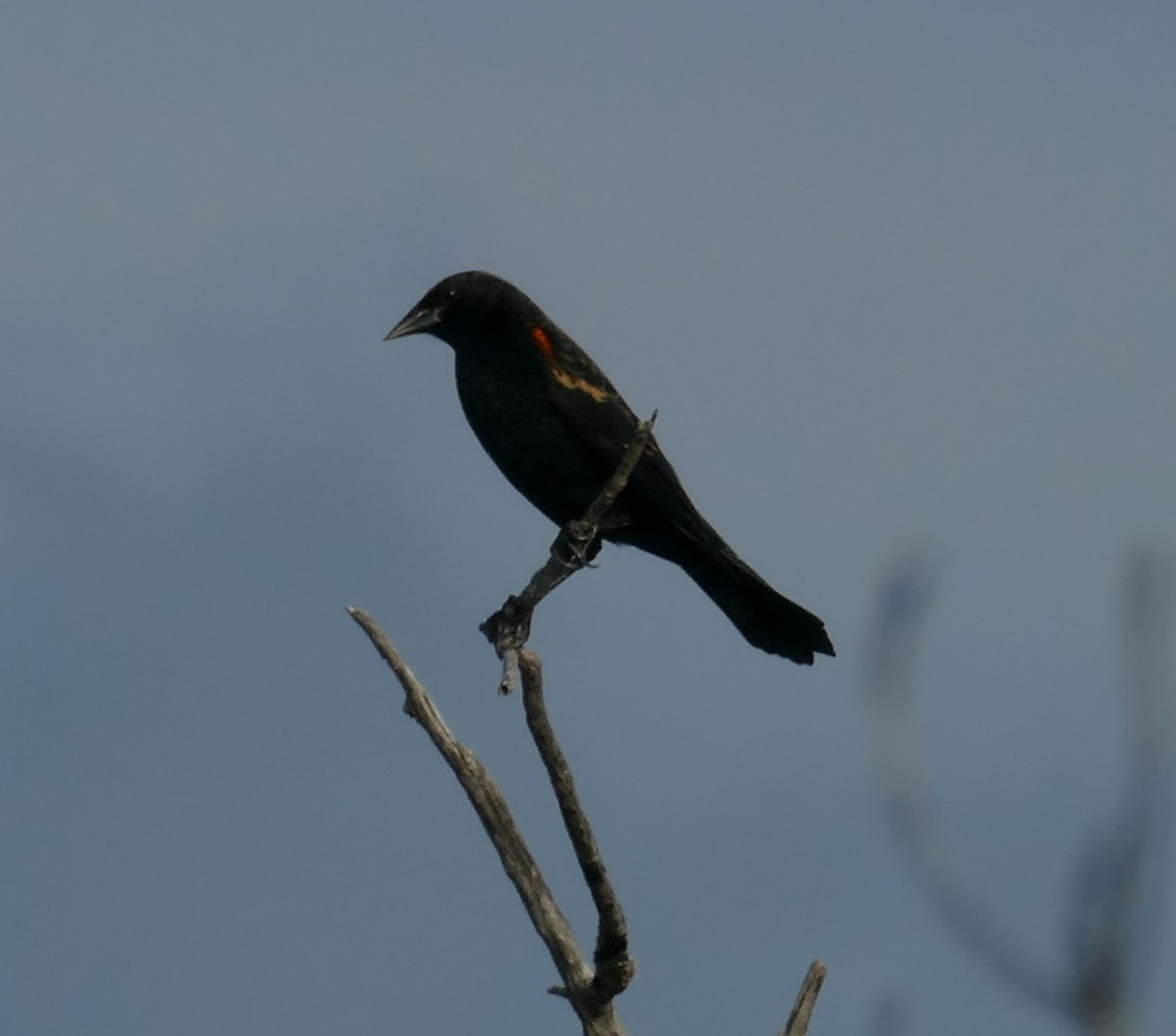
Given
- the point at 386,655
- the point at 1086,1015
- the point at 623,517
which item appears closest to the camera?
the point at 1086,1015

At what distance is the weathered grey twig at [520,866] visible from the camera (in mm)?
5023

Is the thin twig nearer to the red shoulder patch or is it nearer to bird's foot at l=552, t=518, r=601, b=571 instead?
bird's foot at l=552, t=518, r=601, b=571

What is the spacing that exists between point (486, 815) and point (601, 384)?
298 cm

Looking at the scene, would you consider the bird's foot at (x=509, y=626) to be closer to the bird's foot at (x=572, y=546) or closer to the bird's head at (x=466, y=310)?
the bird's foot at (x=572, y=546)

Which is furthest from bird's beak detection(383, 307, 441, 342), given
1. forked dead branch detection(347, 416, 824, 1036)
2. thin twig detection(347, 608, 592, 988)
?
thin twig detection(347, 608, 592, 988)

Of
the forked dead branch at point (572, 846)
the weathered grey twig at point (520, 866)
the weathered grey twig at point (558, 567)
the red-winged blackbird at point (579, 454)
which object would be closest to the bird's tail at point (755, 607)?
the red-winged blackbird at point (579, 454)

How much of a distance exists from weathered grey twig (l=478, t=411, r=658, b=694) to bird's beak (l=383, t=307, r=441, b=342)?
157 centimetres

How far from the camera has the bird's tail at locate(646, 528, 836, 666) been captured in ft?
24.4

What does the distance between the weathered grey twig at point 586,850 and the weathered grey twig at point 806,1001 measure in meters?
0.46

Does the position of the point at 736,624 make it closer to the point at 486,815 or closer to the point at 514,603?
the point at 514,603

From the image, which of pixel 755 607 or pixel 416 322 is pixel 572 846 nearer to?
pixel 755 607

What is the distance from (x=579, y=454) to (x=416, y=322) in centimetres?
112

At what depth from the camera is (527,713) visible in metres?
5.04

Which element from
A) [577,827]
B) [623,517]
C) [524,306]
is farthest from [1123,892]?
[524,306]
